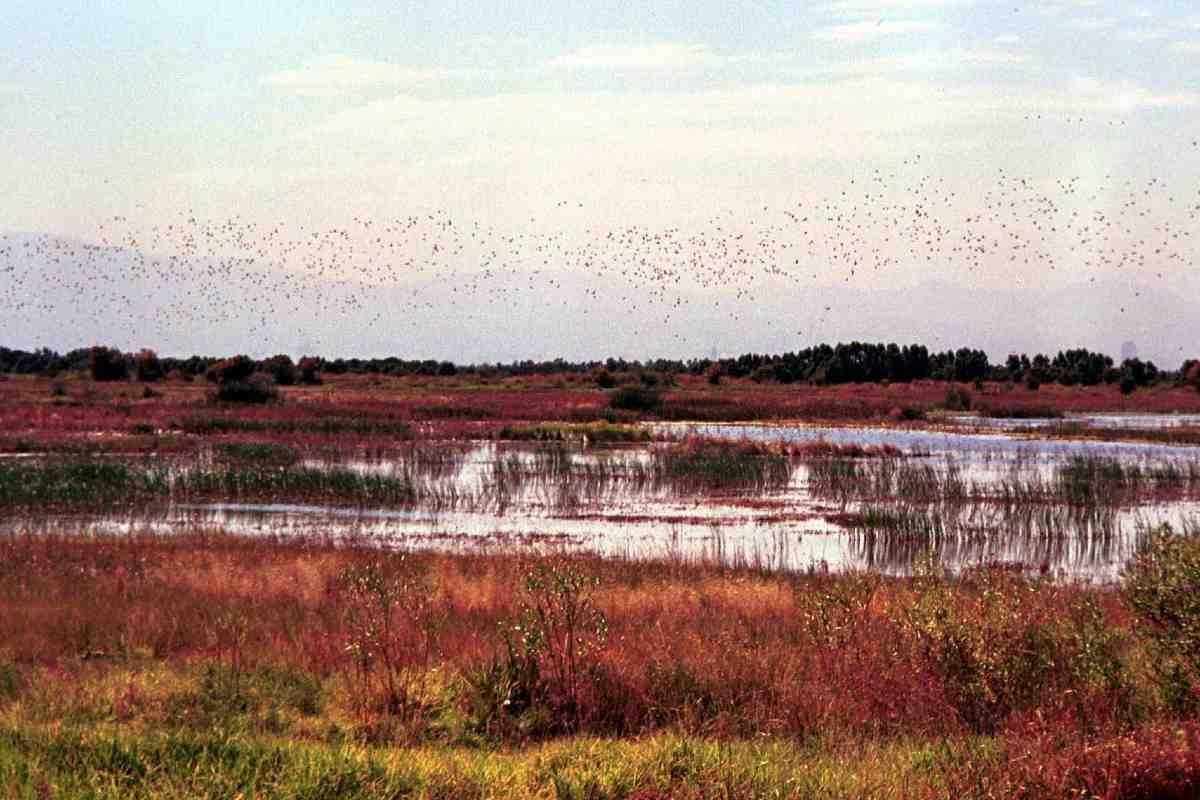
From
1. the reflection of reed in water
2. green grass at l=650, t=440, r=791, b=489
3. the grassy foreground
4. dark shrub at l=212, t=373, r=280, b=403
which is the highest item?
dark shrub at l=212, t=373, r=280, b=403

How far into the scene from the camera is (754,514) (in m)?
31.0

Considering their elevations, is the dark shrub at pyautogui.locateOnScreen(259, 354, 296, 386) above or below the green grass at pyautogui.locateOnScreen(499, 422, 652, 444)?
above

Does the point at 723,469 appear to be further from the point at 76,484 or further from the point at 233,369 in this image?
the point at 233,369

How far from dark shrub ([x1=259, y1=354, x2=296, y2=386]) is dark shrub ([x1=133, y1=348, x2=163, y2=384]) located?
10.9 m

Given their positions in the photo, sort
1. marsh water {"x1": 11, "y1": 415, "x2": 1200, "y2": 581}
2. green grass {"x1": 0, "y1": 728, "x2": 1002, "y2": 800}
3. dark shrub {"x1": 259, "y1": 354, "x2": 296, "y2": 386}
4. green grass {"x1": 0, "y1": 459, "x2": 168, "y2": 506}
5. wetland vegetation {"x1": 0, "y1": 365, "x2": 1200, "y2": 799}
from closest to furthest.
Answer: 1. green grass {"x1": 0, "y1": 728, "x2": 1002, "y2": 800}
2. wetland vegetation {"x1": 0, "y1": 365, "x2": 1200, "y2": 799}
3. marsh water {"x1": 11, "y1": 415, "x2": 1200, "y2": 581}
4. green grass {"x1": 0, "y1": 459, "x2": 168, "y2": 506}
5. dark shrub {"x1": 259, "y1": 354, "x2": 296, "y2": 386}

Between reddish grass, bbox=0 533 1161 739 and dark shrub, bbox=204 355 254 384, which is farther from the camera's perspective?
dark shrub, bbox=204 355 254 384

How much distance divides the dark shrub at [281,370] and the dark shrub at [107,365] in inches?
528

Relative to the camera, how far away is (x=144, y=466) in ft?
119

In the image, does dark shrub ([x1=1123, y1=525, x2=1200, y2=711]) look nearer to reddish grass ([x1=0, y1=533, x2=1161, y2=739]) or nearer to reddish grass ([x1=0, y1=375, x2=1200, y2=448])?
reddish grass ([x1=0, y1=533, x2=1161, y2=739])

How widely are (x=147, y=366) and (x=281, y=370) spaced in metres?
14.9

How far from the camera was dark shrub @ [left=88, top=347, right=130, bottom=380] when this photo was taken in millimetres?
106438

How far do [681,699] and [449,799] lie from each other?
3.59 m

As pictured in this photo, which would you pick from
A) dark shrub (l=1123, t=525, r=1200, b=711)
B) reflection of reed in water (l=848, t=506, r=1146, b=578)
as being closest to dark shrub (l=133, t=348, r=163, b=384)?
reflection of reed in water (l=848, t=506, r=1146, b=578)

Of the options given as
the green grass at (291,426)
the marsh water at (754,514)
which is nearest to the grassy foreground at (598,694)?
the marsh water at (754,514)
